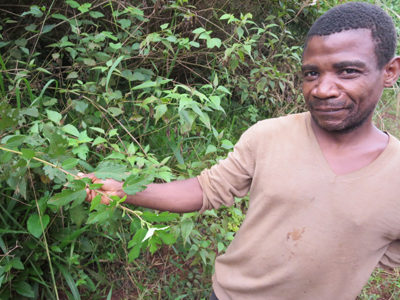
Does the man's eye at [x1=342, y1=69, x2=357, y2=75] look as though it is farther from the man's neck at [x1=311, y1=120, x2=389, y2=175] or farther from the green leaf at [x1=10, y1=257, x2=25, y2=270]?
the green leaf at [x1=10, y1=257, x2=25, y2=270]

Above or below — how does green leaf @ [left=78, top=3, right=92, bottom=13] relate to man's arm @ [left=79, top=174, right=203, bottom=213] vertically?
above

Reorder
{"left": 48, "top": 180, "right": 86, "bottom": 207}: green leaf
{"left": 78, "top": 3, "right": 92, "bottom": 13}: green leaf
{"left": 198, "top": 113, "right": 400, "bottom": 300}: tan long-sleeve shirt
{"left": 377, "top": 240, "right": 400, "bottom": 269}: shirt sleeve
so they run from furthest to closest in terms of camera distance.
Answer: {"left": 78, "top": 3, "right": 92, "bottom": 13}: green leaf < {"left": 377, "top": 240, "right": 400, "bottom": 269}: shirt sleeve < {"left": 198, "top": 113, "right": 400, "bottom": 300}: tan long-sleeve shirt < {"left": 48, "top": 180, "right": 86, "bottom": 207}: green leaf

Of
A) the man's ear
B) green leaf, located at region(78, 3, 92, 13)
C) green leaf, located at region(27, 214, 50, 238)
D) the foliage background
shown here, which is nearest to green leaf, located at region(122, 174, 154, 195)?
the foliage background

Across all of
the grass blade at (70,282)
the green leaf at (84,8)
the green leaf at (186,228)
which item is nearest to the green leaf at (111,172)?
the green leaf at (186,228)

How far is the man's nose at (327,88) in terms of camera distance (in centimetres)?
108

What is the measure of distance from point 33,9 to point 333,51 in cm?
187

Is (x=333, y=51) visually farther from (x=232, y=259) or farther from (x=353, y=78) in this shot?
(x=232, y=259)

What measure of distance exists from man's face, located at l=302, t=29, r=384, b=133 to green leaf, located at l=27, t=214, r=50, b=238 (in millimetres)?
1281

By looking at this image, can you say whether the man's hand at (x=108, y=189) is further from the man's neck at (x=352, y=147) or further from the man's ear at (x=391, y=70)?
the man's ear at (x=391, y=70)

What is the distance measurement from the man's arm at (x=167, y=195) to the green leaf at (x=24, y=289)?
0.84 m

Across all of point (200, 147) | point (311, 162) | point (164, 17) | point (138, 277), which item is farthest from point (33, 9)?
point (311, 162)

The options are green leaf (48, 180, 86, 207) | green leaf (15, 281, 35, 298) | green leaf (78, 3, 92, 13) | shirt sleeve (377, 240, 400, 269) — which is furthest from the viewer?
green leaf (78, 3, 92, 13)

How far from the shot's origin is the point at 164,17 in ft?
8.55

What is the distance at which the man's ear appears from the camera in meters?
1.13
